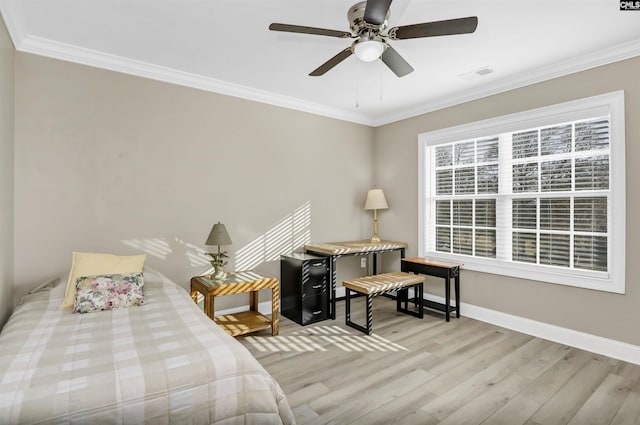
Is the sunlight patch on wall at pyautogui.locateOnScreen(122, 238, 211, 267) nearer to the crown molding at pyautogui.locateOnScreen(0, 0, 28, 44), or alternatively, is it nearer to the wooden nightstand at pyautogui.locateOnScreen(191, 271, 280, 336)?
the wooden nightstand at pyautogui.locateOnScreen(191, 271, 280, 336)

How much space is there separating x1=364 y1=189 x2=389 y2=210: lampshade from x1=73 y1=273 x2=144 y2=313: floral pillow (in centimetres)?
305

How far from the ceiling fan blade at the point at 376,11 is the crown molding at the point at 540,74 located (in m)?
2.35

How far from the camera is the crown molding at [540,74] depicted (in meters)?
2.80

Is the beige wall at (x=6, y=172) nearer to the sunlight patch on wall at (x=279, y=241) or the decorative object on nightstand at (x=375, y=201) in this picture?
the sunlight patch on wall at (x=279, y=241)

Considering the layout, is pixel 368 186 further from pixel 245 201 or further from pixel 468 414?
pixel 468 414

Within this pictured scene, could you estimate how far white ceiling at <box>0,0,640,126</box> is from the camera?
2.28m

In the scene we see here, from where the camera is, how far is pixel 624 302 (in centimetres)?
282

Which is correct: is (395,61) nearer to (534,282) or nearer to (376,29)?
(376,29)

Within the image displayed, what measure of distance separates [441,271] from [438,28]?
2.72m

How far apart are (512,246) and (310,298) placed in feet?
7.63

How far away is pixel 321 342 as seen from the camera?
3.17 meters

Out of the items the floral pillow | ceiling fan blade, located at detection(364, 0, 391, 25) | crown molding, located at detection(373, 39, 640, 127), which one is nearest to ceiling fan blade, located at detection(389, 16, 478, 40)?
ceiling fan blade, located at detection(364, 0, 391, 25)

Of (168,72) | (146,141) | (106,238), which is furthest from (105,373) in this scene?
(168,72)

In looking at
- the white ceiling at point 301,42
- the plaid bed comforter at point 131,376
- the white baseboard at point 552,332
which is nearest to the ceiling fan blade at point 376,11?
the white ceiling at point 301,42
